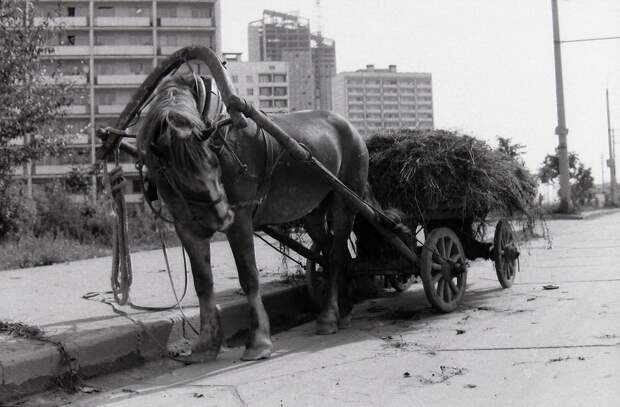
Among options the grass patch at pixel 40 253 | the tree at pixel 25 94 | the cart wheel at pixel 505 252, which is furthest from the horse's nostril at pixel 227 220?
the grass patch at pixel 40 253

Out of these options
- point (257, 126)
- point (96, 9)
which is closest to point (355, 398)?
point (257, 126)

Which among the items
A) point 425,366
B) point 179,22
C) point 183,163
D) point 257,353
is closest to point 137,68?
point 179,22

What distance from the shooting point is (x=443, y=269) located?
648 cm

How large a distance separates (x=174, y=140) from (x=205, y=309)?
1432mm

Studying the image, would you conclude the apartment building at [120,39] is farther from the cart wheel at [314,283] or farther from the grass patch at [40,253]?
the cart wheel at [314,283]

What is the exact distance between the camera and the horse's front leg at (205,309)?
4.86 m

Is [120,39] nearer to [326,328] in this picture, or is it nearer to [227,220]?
[326,328]

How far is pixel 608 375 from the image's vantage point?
3.88 m

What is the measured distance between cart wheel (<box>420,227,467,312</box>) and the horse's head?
2357 mm

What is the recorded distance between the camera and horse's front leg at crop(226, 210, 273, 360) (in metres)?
4.82

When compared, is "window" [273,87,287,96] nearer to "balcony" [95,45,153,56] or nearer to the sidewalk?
"balcony" [95,45,153,56]

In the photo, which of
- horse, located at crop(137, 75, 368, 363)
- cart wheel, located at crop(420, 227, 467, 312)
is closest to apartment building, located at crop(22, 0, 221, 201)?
cart wheel, located at crop(420, 227, 467, 312)

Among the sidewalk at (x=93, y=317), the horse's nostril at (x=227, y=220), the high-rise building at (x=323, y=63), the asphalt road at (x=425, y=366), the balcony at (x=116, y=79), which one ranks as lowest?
the asphalt road at (x=425, y=366)

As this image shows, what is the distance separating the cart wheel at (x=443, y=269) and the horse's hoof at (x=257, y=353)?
6.25 feet
